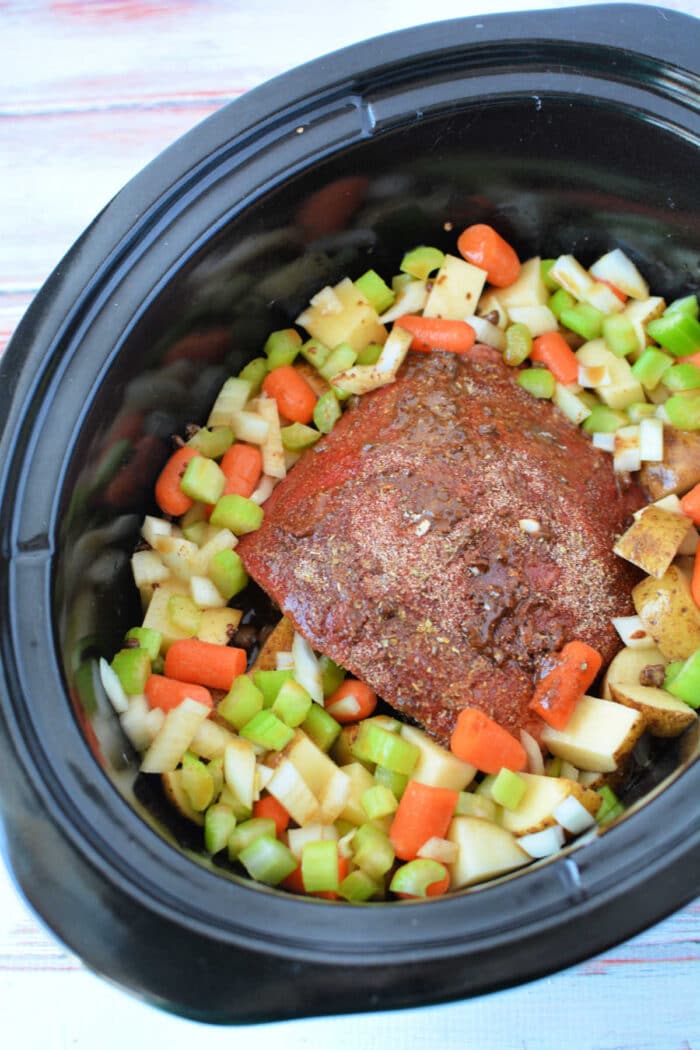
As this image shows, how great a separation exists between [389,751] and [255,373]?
1065 mm

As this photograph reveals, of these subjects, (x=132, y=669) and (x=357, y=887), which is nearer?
(x=357, y=887)

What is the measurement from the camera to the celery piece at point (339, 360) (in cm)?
267

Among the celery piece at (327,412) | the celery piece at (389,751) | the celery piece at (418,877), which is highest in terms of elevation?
A: the celery piece at (327,412)

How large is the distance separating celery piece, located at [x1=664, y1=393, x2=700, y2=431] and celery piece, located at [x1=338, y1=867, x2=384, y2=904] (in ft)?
4.36

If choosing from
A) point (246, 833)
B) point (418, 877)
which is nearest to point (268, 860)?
point (246, 833)

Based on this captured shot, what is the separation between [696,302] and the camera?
2615 millimetres

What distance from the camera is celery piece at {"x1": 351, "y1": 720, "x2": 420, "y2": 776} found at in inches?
88.2

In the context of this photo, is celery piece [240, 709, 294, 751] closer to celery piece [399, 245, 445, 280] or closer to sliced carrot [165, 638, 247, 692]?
sliced carrot [165, 638, 247, 692]

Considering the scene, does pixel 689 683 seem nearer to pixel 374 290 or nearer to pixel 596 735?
pixel 596 735

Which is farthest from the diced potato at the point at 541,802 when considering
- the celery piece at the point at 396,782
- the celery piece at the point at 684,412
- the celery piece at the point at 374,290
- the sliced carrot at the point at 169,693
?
the celery piece at the point at 374,290

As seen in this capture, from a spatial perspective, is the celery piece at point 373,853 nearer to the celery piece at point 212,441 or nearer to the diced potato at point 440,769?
the diced potato at point 440,769

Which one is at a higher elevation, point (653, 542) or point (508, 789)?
point (653, 542)

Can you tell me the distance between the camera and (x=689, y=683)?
2229 mm

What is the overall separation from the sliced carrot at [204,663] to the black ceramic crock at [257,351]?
0.55 feet
